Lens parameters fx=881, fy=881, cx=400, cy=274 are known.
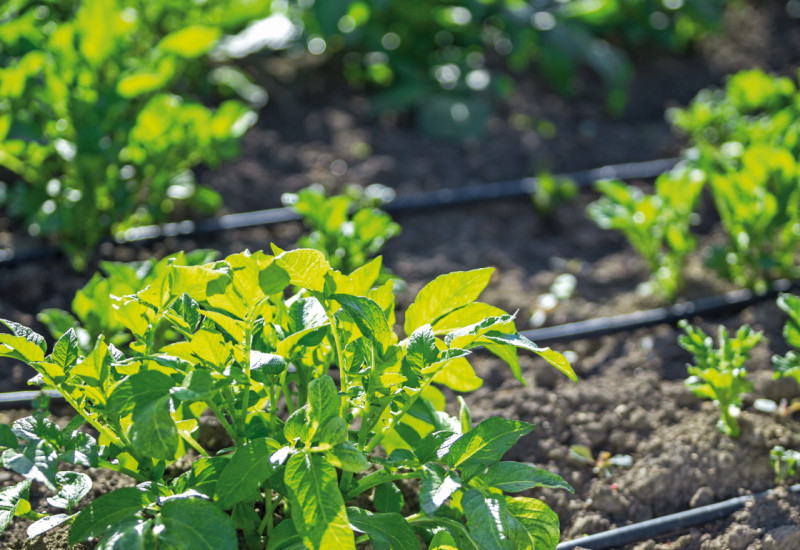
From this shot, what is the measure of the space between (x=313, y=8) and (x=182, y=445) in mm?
2385

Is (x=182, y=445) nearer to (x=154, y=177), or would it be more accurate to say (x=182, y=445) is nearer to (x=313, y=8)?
(x=154, y=177)

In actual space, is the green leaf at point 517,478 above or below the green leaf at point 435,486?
below

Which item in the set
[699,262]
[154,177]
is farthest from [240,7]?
[699,262]

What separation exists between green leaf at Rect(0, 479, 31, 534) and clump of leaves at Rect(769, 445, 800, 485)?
1.57 meters

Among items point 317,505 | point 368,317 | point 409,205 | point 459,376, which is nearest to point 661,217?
point 409,205

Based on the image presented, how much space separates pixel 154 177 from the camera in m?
2.71

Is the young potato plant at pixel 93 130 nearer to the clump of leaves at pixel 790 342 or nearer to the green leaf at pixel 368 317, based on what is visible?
the green leaf at pixel 368 317

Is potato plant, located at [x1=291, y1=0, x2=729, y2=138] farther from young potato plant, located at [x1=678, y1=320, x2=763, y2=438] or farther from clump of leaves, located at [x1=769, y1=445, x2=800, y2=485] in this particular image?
clump of leaves, located at [x1=769, y1=445, x2=800, y2=485]

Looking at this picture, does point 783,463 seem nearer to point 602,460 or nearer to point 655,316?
point 602,460

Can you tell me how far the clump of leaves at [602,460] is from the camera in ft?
6.73

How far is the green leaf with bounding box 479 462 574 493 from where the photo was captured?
1512mm

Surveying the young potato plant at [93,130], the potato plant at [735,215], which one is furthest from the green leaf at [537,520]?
the young potato plant at [93,130]

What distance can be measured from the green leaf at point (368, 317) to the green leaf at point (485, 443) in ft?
0.70

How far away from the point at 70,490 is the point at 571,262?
1.88 metres
